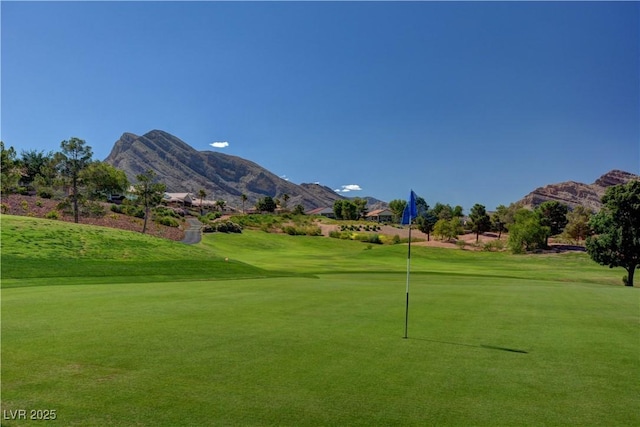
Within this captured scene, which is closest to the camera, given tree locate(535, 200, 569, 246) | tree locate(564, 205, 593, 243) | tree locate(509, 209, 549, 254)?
tree locate(509, 209, 549, 254)

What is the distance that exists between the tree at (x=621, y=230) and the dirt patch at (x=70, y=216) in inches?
2149

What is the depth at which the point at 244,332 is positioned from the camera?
9.66 metres

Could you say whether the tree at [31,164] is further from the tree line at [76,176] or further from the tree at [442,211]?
the tree at [442,211]

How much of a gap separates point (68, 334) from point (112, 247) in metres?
26.5

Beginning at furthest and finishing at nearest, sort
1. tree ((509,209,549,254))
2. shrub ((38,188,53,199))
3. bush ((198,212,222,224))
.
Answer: bush ((198,212,222,224)) → tree ((509,209,549,254)) → shrub ((38,188,53,199))

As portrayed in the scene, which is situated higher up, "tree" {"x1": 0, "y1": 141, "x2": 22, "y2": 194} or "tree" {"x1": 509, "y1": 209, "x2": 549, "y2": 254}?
"tree" {"x1": 0, "y1": 141, "x2": 22, "y2": 194}

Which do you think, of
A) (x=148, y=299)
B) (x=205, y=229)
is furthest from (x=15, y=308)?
(x=205, y=229)

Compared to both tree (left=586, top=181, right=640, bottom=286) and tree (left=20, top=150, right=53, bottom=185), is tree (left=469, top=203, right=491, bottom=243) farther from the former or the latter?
tree (left=20, top=150, right=53, bottom=185)

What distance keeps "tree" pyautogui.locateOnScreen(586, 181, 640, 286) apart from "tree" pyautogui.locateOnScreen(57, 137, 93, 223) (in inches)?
2340

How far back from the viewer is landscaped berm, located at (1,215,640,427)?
5.52m

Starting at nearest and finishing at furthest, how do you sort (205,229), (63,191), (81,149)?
1. (81,149)
2. (63,191)
3. (205,229)

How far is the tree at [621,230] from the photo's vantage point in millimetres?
32531

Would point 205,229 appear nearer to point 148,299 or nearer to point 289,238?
point 289,238

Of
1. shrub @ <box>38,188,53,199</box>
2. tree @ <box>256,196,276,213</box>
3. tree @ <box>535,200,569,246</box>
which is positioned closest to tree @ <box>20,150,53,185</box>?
shrub @ <box>38,188,53,199</box>
